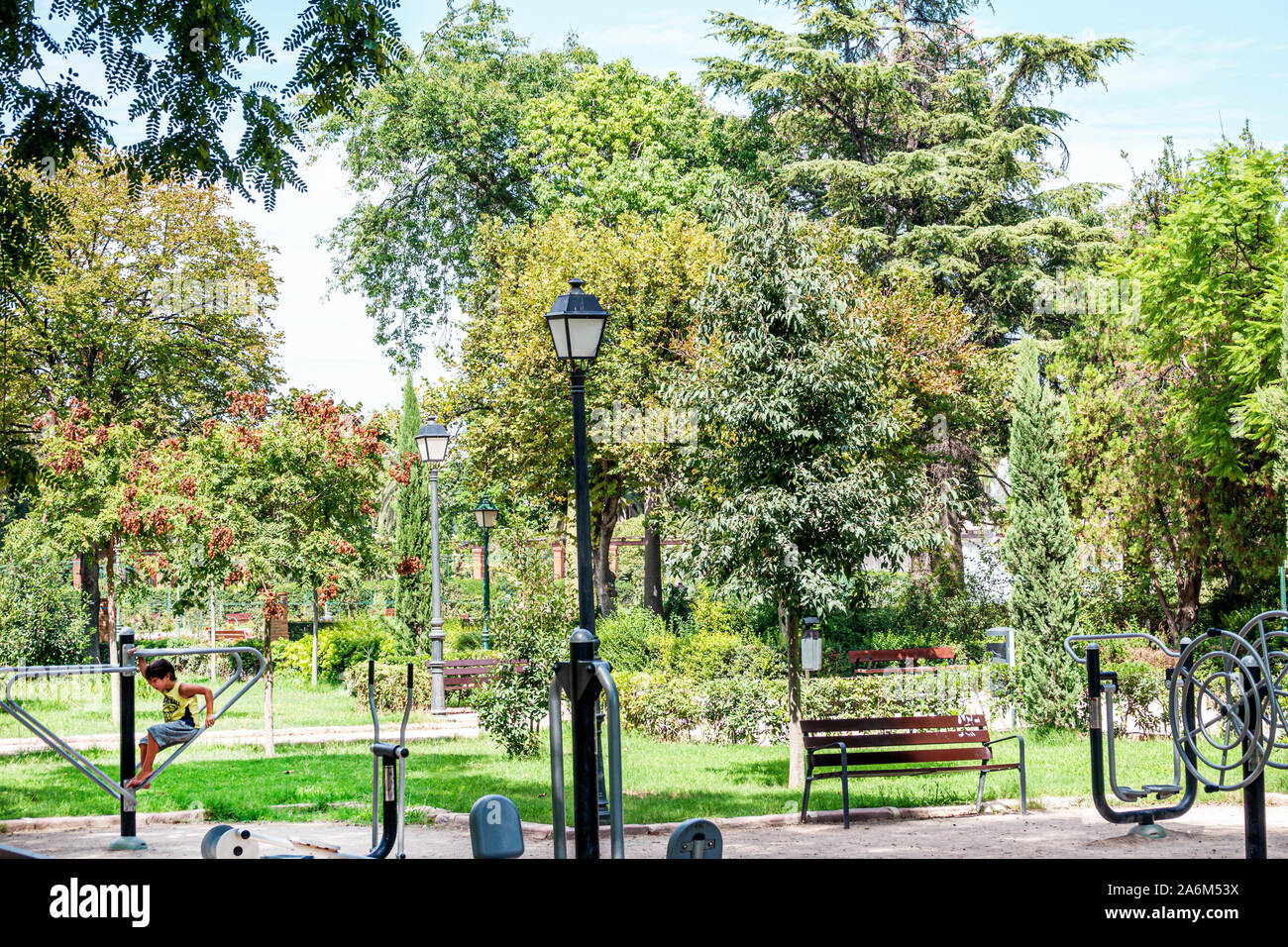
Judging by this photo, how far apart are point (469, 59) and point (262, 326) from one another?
1146 centimetres

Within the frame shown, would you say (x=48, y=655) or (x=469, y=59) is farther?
(x=469, y=59)

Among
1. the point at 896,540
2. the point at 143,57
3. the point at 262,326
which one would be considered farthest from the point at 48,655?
the point at 896,540

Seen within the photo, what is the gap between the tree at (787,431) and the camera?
10594mm

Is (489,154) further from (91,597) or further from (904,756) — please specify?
(904,756)

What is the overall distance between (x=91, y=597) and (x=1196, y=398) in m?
22.0

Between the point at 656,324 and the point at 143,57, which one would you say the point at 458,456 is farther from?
the point at 143,57

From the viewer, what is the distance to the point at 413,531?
89.0ft

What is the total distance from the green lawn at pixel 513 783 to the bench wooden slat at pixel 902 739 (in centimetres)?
50

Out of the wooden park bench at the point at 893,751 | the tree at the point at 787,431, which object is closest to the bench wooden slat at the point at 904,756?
the wooden park bench at the point at 893,751

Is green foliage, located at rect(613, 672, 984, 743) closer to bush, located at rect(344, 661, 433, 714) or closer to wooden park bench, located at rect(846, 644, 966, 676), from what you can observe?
wooden park bench, located at rect(846, 644, 966, 676)

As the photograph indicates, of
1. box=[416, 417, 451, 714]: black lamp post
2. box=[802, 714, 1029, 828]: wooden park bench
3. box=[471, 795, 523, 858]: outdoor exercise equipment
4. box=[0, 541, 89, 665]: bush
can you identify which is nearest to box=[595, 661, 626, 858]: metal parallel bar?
box=[471, 795, 523, 858]: outdoor exercise equipment

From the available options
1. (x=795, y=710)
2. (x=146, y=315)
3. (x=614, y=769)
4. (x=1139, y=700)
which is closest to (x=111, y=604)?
(x=146, y=315)

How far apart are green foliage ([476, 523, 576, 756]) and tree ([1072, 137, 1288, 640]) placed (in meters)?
11.5
